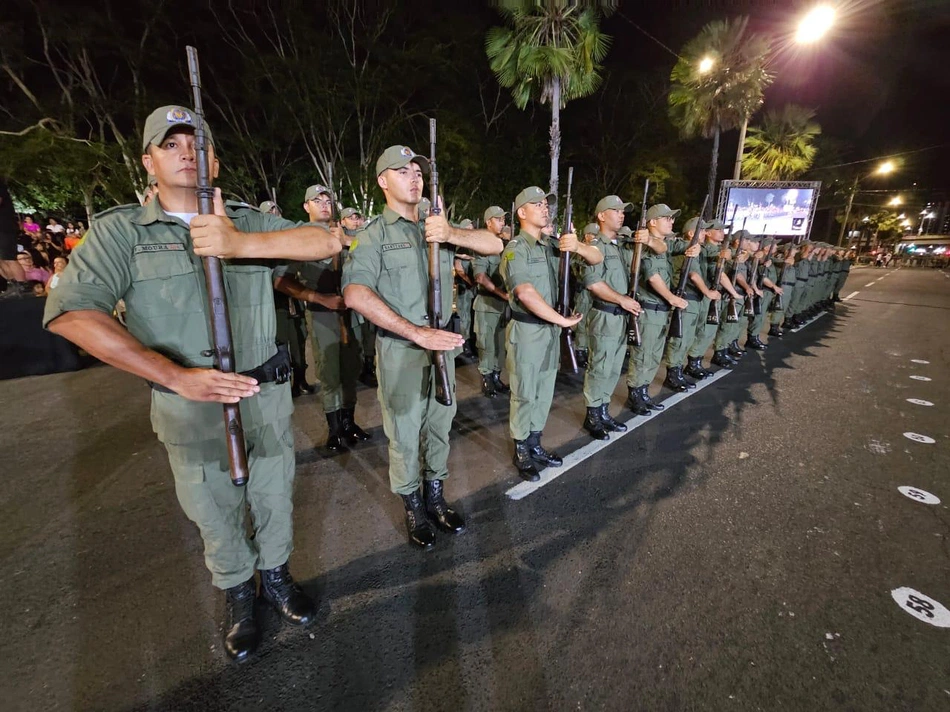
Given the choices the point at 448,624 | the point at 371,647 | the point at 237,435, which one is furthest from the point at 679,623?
the point at 237,435

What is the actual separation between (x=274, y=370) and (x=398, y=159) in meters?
1.33

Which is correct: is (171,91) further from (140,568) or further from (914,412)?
(914,412)

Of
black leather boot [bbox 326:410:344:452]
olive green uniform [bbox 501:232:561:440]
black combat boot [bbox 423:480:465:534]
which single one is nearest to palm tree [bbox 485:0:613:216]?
olive green uniform [bbox 501:232:561:440]

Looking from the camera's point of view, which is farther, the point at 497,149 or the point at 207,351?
the point at 497,149

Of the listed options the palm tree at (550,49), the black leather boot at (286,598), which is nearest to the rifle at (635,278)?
the black leather boot at (286,598)

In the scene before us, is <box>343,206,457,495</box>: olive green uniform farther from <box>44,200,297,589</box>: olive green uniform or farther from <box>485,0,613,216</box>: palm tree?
<box>485,0,613,216</box>: palm tree

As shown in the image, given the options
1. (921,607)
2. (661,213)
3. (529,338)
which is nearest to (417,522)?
(529,338)

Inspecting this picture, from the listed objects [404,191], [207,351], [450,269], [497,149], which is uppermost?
[497,149]

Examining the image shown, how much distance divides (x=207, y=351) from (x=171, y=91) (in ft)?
65.5

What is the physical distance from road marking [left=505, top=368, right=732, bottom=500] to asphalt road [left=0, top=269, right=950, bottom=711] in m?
0.09

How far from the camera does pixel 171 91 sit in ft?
52.3

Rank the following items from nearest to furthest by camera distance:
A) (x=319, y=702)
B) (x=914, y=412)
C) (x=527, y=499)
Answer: (x=319, y=702) → (x=527, y=499) → (x=914, y=412)

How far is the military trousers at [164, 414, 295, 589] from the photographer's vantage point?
1.90 metres

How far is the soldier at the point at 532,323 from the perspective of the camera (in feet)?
11.0
